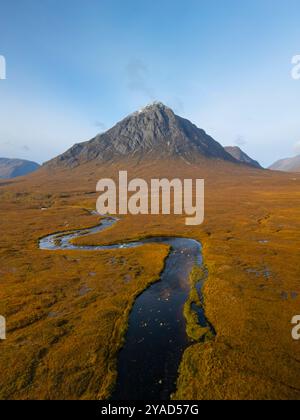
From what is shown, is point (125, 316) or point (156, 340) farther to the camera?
point (125, 316)

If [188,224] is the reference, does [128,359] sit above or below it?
below

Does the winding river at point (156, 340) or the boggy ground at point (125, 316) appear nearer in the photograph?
the winding river at point (156, 340)

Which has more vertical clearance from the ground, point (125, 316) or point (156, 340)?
point (125, 316)

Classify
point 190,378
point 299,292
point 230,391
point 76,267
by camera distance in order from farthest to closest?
point 76,267 < point 299,292 < point 190,378 < point 230,391

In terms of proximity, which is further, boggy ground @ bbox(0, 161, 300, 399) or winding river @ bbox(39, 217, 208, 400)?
boggy ground @ bbox(0, 161, 300, 399)
